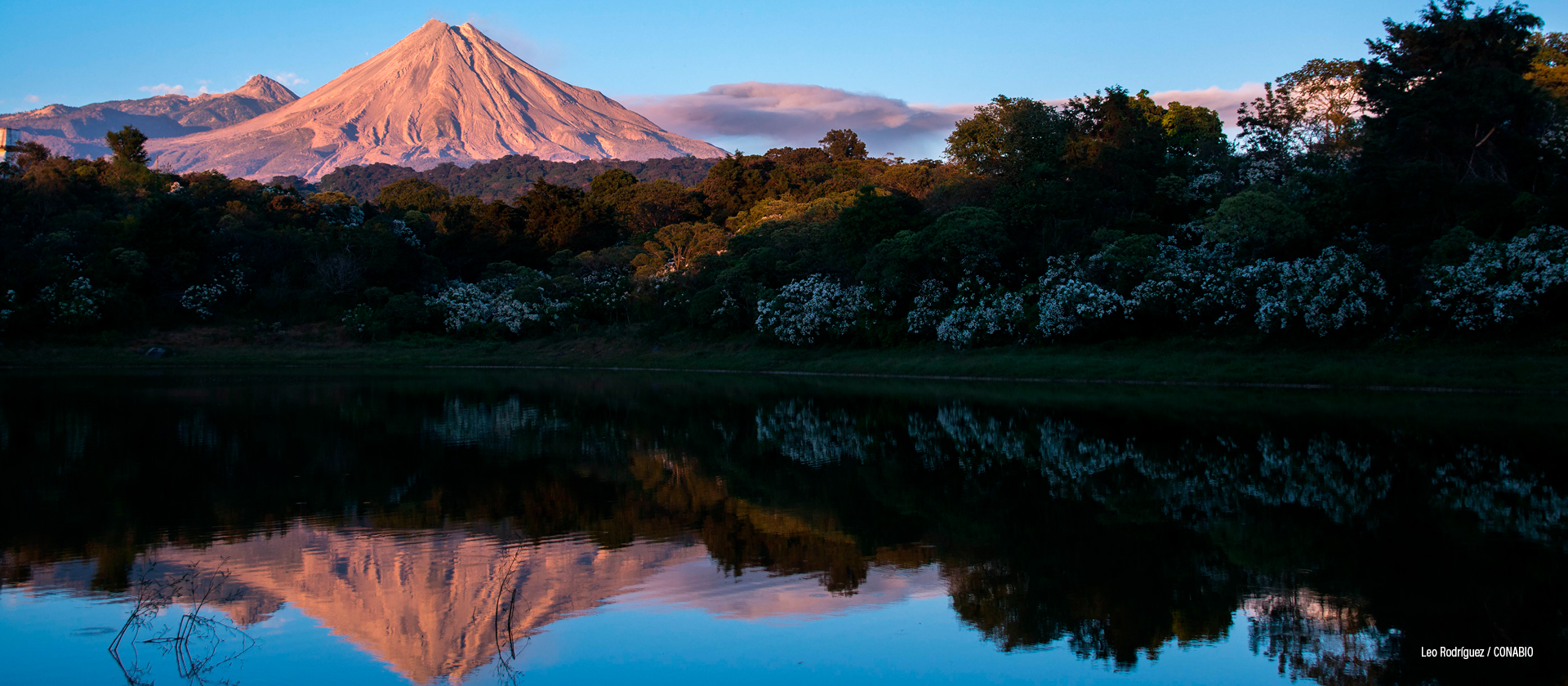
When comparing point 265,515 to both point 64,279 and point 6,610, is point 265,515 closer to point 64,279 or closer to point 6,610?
point 6,610

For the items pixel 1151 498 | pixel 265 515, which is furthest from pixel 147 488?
pixel 1151 498

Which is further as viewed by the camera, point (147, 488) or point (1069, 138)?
point (1069, 138)

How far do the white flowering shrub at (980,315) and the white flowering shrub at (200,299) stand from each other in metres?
34.5

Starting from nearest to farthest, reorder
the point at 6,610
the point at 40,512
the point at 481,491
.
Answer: the point at 6,610 → the point at 40,512 → the point at 481,491

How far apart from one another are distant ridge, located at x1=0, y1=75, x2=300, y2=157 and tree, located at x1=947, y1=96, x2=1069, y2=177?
512 feet

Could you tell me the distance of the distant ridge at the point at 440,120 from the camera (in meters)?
115

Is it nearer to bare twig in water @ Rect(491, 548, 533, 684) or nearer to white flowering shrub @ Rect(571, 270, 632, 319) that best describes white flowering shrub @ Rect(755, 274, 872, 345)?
white flowering shrub @ Rect(571, 270, 632, 319)

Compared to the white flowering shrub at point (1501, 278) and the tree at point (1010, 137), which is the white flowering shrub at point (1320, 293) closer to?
the white flowering shrub at point (1501, 278)

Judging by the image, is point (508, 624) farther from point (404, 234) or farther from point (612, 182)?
point (612, 182)

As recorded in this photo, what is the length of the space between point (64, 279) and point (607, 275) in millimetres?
23003

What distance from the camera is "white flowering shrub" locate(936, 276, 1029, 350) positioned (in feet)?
104

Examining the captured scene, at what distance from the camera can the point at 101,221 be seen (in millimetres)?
47625

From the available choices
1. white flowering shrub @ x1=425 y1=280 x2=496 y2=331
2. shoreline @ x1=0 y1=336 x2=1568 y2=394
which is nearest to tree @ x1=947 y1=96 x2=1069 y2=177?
shoreline @ x1=0 y1=336 x2=1568 y2=394

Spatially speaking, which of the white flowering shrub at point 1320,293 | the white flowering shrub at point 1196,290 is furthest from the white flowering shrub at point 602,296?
the white flowering shrub at point 1320,293
